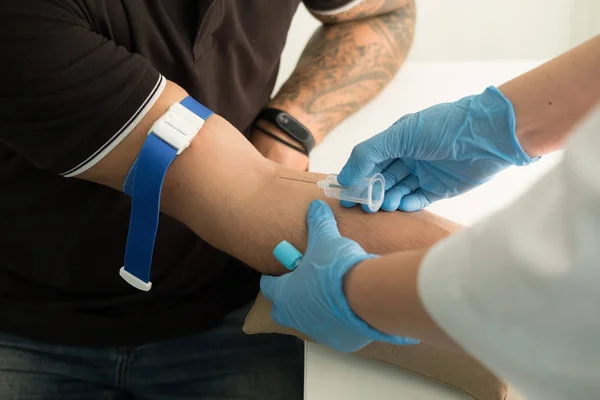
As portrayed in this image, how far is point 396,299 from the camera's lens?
0.51m

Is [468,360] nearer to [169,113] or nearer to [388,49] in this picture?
[169,113]

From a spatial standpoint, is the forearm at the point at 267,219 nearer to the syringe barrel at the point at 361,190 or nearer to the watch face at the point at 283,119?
the syringe barrel at the point at 361,190

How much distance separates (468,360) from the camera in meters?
0.74

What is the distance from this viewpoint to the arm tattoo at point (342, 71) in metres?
1.14

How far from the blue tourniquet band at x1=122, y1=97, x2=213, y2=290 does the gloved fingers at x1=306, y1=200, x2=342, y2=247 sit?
0.71ft

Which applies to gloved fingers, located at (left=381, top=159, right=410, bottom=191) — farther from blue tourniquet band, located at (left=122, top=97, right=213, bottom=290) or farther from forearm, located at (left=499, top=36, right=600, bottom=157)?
blue tourniquet band, located at (left=122, top=97, right=213, bottom=290)

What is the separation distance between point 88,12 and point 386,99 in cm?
71

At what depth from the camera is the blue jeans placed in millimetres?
1024

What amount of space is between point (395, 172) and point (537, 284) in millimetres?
469

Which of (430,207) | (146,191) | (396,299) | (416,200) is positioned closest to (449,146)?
(416,200)

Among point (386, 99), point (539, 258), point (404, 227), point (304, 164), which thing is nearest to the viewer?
point (539, 258)

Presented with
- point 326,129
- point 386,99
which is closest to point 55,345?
point 326,129

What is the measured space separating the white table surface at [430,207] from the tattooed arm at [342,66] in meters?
0.04

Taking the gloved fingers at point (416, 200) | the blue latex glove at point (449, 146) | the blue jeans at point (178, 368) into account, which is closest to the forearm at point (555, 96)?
the blue latex glove at point (449, 146)
